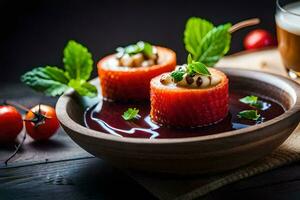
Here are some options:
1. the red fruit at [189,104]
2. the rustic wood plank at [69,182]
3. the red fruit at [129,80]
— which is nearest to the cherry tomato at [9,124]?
the rustic wood plank at [69,182]

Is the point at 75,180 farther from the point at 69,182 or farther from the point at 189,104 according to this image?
the point at 189,104

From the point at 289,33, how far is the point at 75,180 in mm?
879

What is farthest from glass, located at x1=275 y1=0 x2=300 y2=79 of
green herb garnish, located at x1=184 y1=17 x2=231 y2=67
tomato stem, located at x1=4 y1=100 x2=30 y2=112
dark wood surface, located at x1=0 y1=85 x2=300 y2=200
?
tomato stem, located at x1=4 y1=100 x2=30 y2=112

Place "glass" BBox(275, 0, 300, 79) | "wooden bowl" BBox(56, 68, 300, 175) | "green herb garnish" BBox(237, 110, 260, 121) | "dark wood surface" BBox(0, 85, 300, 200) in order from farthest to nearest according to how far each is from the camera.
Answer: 1. "glass" BBox(275, 0, 300, 79)
2. "green herb garnish" BBox(237, 110, 260, 121)
3. "dark wood surface" BBox(0, 85, 300, 200)
4. "wooden bowl" BBox(56, 68, 300, 175)

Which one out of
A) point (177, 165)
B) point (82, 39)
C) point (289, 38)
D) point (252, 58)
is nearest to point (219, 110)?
point (177, 165)

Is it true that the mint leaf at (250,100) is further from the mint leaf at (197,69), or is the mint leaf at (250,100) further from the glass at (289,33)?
the glass at (289,33)

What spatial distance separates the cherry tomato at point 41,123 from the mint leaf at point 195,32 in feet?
1.68

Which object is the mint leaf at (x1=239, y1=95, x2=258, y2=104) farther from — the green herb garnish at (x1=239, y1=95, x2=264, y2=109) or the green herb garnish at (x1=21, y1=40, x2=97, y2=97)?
the green herb garnish at (x1=21, y1=40, x2=97, y2=97)

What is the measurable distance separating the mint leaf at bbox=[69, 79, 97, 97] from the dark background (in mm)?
884

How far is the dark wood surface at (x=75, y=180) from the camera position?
5.51 feet

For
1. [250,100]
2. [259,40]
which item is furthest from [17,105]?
[259,40]

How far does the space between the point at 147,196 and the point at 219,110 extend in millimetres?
307

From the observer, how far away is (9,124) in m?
2.06

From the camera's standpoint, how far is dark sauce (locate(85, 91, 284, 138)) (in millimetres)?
1736
